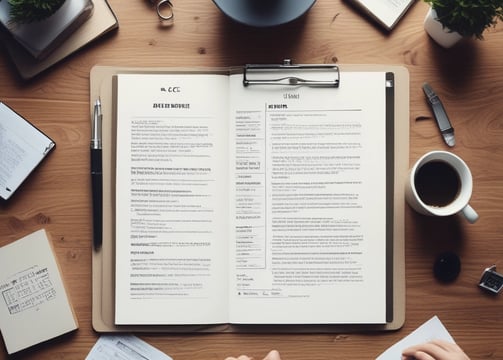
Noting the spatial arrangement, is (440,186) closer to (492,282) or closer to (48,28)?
(492,282)

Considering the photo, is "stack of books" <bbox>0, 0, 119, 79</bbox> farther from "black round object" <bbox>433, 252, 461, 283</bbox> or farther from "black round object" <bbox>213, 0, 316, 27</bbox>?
"black round object" <bbox>433, 252, 461, 283</bbox>

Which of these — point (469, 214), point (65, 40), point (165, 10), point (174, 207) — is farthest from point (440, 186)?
point (65, 40)

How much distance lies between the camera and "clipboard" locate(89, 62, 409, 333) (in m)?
0.90

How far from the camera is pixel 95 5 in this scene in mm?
914

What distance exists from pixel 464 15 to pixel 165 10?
0.46 metres

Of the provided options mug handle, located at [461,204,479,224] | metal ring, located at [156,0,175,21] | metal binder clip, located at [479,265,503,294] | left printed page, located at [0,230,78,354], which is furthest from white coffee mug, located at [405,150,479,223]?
left printed page, located at [0,230,78,354]

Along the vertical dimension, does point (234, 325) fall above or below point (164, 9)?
below

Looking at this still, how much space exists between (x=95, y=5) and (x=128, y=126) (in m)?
0.20

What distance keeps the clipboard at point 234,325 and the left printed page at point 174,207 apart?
1cm

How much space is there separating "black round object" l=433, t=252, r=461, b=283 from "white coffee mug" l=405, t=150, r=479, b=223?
8 centimetres

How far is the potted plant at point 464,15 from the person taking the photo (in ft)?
2.68

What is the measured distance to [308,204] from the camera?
2.96 ft

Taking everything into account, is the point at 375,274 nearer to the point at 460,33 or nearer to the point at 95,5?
the point at 460,33

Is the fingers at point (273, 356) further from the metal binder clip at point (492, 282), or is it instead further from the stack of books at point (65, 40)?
the stack of books at point (65, 40)
